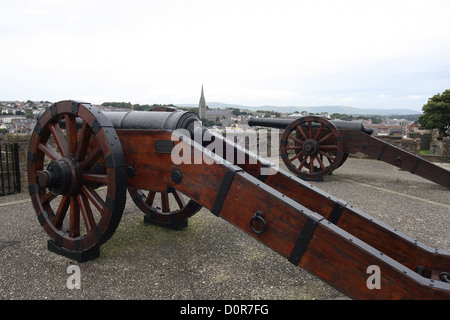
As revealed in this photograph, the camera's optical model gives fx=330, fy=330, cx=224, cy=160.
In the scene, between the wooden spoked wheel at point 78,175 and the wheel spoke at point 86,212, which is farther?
the wheel spoke at point 86,212

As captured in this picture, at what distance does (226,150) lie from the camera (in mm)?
3252

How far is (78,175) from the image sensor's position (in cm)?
296

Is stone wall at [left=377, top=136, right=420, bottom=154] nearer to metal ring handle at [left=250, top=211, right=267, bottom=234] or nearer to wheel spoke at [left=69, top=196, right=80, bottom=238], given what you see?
metal ring handle at [left=250, top=211, right=267, bottom=234]

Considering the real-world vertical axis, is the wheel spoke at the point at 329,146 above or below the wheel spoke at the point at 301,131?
below

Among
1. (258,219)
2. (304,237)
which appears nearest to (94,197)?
(258,219)

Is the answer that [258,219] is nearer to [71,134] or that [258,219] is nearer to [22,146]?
[71,134]

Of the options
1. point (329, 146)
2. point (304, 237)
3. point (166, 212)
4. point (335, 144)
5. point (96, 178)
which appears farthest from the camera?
point (335, 144)

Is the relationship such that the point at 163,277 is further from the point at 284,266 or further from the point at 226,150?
the point at 226,150

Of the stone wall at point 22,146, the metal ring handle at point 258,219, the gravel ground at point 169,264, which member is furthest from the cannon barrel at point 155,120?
the stone wall at point 22,146

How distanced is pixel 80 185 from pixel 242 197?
5.13 feet

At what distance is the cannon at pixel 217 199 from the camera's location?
191 centimetres

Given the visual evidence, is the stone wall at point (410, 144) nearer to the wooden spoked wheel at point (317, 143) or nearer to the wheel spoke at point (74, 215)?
the wooden spoked wheel at point (317, 143)

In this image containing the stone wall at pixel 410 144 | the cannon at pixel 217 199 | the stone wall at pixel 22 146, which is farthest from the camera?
the stone wall at pixel 410 144

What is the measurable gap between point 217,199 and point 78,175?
135cm
